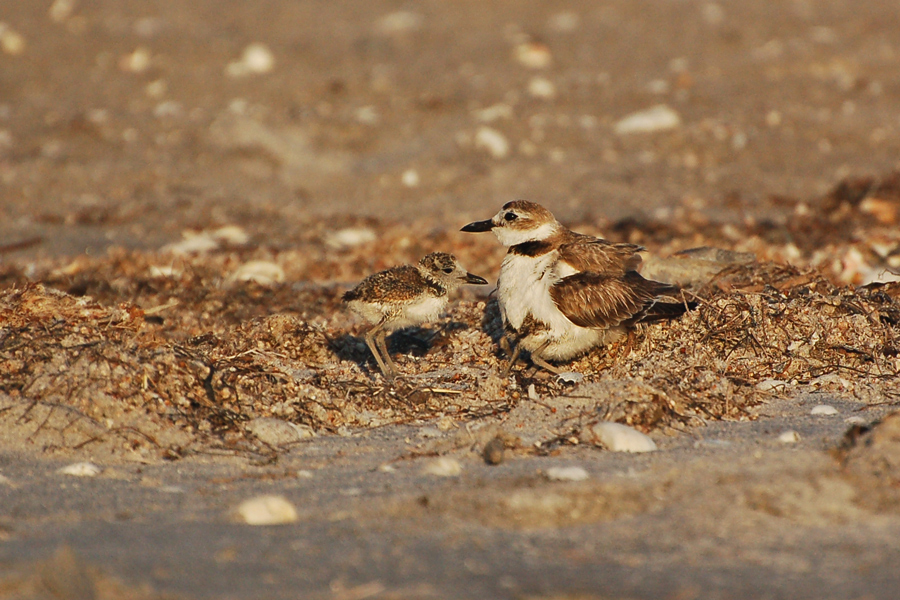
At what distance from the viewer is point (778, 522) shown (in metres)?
3.08

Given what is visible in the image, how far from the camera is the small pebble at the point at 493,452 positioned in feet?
12.6

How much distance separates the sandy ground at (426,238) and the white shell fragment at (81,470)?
0.04 metres

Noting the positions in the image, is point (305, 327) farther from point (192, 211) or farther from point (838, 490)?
point (192, 211)

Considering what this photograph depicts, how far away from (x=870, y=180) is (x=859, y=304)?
5685 mm

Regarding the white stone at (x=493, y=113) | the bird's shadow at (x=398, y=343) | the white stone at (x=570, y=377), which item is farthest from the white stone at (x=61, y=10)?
the white stone at (x=570, y=377)

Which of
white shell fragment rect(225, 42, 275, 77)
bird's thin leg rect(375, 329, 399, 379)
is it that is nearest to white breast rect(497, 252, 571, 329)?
bird's thin leg rect(375, 329, 399, 379)

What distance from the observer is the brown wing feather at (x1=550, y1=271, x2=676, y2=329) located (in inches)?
201

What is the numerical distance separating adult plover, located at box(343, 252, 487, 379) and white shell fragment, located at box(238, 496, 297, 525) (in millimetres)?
2025

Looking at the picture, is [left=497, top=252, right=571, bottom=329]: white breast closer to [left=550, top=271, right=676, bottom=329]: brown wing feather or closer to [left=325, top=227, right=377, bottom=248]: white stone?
[left=550, top=271, right=676, bottom=329]: brown wing feather

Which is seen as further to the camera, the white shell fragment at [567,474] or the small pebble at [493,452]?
the small pebble at [493,452]

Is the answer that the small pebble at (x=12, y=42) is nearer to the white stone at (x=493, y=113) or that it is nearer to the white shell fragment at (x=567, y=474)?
the white stone at (x=493, y=113)

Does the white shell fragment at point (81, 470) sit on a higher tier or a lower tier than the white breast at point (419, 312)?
lower

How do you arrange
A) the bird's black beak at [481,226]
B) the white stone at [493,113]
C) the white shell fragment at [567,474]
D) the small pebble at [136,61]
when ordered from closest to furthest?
the white shell fragment at [567,474], the bird's black beak at [481,226], the white stone at [493,113], the small pebble at [136,61]

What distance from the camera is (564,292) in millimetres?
5160
